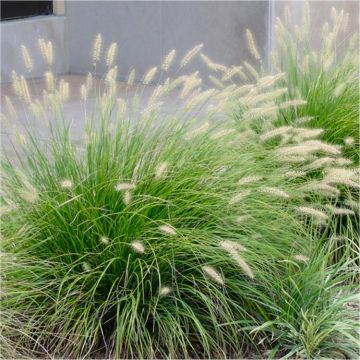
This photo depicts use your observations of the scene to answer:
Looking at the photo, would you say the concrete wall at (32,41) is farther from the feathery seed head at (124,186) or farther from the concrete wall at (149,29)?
the feathery seed head at (124,186)

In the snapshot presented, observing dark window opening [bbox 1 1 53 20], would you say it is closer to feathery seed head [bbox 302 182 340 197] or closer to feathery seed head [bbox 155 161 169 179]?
feathery seed head [bbox 302 182 340 197]

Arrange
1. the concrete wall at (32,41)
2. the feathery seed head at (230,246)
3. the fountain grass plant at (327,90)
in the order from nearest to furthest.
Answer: the feathery seed head at (230,246), the fountain grass plant at (327,90), the concrete wall at (32,41)

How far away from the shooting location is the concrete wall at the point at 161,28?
9.71m

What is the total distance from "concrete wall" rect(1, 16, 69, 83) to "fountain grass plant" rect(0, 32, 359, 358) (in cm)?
640

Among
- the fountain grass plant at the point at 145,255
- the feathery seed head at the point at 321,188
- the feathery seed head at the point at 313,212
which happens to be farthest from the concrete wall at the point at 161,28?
the fountain grass plant at the point at 145,255

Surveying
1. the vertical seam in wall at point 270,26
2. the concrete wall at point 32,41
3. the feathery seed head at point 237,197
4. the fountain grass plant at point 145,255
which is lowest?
the concrete wall at point 32,41

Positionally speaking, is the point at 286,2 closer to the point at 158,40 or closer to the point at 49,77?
the point at 158,40

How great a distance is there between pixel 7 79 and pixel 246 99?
6.60 metres

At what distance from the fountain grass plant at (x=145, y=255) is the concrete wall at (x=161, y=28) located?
5.53 metres

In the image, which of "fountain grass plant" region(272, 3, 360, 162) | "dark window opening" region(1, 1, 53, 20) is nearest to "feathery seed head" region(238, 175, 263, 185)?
"fountain grass plant" region(272, 3, 360, 162)

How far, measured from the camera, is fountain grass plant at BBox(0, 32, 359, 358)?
3.90 metres

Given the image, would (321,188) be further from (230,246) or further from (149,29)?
(149,29)

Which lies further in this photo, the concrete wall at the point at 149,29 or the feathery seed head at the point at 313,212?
the concrete wall at the point at 149,29

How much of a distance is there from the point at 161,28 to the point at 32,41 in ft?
5.27
